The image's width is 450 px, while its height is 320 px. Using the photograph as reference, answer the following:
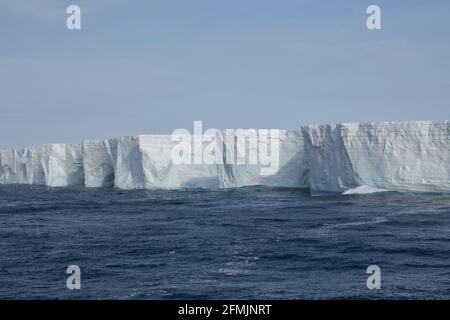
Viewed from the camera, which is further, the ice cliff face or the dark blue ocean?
the ice cliff face

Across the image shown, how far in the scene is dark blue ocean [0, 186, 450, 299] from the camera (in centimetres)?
987

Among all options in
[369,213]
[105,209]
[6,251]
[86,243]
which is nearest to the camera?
[6,251]

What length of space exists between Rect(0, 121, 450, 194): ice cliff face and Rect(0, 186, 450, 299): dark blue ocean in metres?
2.16

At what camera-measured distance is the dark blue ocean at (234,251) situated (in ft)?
32.4

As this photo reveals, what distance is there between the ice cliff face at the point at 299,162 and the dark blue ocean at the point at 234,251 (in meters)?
2.16

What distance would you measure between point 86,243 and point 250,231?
186 inches

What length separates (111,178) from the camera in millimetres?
45594

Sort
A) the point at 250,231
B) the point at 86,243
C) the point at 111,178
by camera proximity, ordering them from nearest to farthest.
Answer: the point at 86,243
the point at 250,231
the point at 111,178

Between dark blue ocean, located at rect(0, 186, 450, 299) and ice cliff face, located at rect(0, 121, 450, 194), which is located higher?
ice cliff face, located at rect(0, 121, 450, 194)

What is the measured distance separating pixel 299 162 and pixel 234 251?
1966cm

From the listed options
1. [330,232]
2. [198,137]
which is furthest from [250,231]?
[198,137]

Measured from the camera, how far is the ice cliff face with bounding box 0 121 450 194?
24656 millimetres
